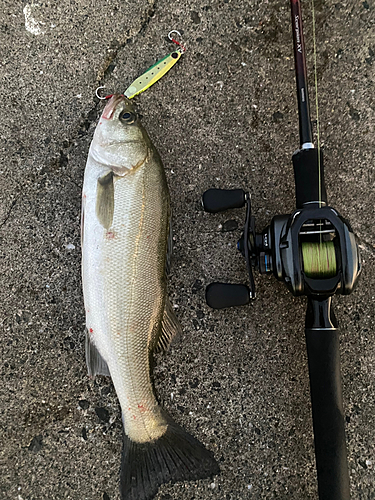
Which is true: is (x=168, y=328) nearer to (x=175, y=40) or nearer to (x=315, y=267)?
(x=315, y=267)

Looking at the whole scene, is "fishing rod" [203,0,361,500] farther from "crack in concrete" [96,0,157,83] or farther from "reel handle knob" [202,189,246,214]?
"crack in concrete" [96,0,157,83]

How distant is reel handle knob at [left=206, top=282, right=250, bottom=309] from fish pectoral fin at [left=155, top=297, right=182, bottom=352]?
0.72ft

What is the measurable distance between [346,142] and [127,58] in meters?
1.53

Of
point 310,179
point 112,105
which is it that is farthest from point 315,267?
point 112,105

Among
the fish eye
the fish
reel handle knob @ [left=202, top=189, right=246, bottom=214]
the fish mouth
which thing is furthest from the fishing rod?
the fish mouth

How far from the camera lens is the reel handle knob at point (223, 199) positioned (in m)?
1.94

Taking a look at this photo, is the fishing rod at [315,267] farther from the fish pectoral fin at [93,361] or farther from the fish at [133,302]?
the fish pectoral fin at [93,361]

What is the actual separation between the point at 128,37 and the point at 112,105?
0.61 m

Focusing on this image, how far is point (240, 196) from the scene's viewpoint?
194 centimetres

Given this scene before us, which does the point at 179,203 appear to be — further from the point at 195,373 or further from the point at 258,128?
the point at 195,373

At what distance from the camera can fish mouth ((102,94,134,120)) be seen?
203cm

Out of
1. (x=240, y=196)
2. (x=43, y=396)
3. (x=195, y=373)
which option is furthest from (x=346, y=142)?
(x=43, y=396)

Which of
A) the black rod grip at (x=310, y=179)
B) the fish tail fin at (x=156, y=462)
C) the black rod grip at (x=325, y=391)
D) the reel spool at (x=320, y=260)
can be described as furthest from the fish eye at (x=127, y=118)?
the fish tail fin at (x=156, y=462)

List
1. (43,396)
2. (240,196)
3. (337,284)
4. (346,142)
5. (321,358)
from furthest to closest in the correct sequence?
1. (346,142)
2. (43,396)
3. (240,196)
4. (321,358)
5. (337,284)
